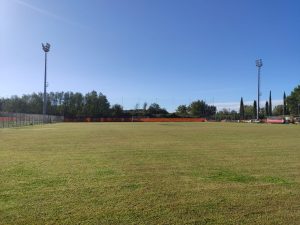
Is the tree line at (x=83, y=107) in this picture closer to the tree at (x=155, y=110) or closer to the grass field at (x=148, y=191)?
the tree at (x=155, y=110)

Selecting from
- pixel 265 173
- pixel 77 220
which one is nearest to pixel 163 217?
pixel 77 220

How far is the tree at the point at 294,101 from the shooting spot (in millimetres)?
140188

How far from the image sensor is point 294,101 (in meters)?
142

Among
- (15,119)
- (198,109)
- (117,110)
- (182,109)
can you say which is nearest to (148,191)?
(15,119)

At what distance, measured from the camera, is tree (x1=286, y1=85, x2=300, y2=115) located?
140 meters

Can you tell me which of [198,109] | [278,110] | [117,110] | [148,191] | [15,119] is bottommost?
[148,191]

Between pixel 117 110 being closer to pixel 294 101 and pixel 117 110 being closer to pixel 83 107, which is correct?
pixel 83 107

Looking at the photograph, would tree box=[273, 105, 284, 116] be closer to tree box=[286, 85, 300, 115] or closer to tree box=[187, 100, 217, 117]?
tree box=[286, 85, 300, 115]

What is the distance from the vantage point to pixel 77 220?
18.1ft

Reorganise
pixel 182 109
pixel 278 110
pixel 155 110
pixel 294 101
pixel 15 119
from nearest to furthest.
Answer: pixel 15 119 < pixel 294 101 < pixel 155 110 < pixel 278 110 < pixel 182 109

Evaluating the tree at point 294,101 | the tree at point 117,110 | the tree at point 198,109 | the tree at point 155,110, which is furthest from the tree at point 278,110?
the tree at point 117,110

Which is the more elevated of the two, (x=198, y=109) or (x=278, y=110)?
(x=198, y=109)

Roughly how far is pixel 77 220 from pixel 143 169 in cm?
489

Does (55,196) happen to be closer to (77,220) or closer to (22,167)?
(77,220)
